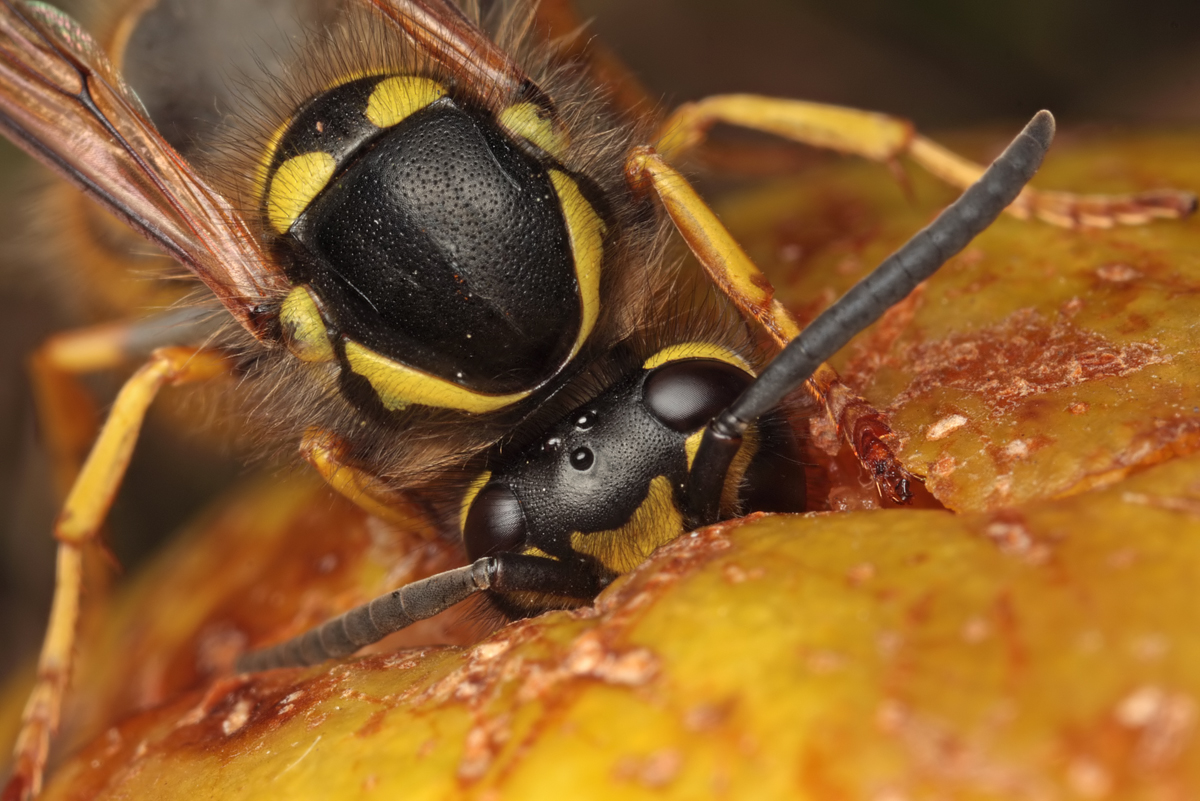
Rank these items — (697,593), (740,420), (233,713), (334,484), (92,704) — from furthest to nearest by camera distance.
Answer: (92,704), (334,484), (233,713), (740,420), (697,593)

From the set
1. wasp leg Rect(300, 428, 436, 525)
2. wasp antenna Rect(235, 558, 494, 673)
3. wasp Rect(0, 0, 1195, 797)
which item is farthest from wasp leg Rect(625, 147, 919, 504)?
wasp leg Rect(300, 428, 436, 525)

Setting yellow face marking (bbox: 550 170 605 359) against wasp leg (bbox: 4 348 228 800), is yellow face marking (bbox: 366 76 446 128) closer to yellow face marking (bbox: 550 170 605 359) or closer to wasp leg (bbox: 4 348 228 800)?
yellow face marking (bbox: 550 170 605 359)

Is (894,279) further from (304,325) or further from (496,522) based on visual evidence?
(304,325)

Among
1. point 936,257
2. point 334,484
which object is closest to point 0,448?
point 334,484

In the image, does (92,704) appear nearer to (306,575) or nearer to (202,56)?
(306,575)

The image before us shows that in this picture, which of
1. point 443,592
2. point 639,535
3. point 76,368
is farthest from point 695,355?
point 76,368

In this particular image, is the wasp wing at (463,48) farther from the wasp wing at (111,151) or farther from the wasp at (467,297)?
the wasp wing at (111,151)
